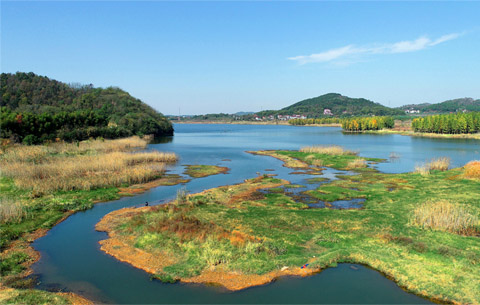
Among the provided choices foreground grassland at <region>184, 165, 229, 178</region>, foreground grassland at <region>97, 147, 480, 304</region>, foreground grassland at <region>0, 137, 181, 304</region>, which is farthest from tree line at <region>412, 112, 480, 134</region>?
foreground grassland at <region>0, 137, 181, 304</region>

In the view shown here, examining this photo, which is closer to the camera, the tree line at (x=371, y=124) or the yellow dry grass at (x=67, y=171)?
the yellow dry grass at (x=67, y=171)

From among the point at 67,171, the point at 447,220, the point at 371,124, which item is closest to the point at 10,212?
the point at 67,171

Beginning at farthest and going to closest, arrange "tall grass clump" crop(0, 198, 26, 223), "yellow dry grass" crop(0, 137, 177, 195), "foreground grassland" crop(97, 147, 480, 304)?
"yellow dry grass" crop(0, 137, 177, 195)
"tall grass clump" crop(0, 198, 26, 223)
"foreground grassland" crop(97, 147, 480, 304)

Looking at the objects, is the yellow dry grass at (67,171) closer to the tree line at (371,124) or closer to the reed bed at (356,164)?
the reed bed at (356,164)

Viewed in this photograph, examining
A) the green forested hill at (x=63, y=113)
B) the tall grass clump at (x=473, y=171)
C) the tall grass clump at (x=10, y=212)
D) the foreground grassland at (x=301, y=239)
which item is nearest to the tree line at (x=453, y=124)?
the tall grass clump at (x=473, y=171)

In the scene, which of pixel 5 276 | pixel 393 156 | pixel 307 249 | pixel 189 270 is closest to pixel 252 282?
pixel 189 270

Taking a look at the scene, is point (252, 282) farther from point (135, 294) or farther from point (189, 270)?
point (135, 294)

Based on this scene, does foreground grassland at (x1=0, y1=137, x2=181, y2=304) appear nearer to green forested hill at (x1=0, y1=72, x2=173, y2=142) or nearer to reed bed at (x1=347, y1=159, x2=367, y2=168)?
green forested hill at (x1=0, y1=72, x2=173, y2=142)
